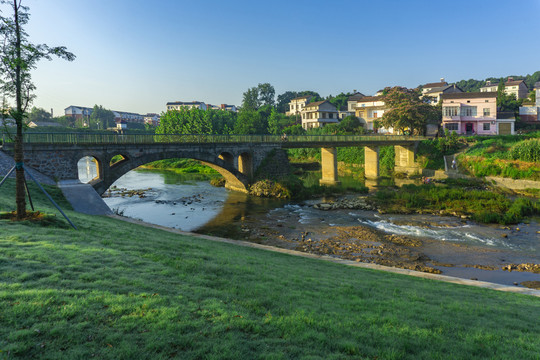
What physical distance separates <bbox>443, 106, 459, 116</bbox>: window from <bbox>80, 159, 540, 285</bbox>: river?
5017cm

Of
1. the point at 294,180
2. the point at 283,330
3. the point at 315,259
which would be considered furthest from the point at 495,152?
the point at 283,330

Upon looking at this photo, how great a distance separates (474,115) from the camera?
74438 mm

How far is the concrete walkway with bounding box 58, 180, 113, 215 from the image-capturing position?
24.9 meters

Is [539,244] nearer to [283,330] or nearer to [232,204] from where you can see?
[283,330]

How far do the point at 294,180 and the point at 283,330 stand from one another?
42209mm

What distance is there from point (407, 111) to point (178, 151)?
1971 inches

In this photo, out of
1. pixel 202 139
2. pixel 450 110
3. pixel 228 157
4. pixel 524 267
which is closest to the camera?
pixel 524 267

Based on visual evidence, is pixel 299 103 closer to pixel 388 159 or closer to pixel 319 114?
pixel 319 114

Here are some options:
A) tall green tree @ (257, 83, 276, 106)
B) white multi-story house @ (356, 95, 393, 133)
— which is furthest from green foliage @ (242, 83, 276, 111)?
white multi-story house @ (356, 95, 393, 133)

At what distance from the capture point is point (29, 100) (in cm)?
1555

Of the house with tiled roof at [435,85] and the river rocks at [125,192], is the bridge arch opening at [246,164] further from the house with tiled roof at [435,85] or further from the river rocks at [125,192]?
the house with tiled roof at [435,85]

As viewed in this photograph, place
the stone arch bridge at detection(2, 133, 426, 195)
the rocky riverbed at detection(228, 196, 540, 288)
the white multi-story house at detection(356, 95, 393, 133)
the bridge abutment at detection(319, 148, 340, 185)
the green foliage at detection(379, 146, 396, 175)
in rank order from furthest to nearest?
the white multi-story house at detection(356, 95, 393, 133) < the green foliage at detection(379, 146, 396, 175) < the bridge abutment at detection(319, 148, 340, 185) < the stone arch bridge at detection(2, 133, 426, 195) < the rocky riverbed at detection(228, 196, 540, 288)

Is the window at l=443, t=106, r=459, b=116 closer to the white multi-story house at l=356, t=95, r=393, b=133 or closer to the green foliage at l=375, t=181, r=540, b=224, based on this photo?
the white multi-story house at l=356, t=95, r=393, b=133

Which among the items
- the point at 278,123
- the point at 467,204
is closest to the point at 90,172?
the point at 278,123
